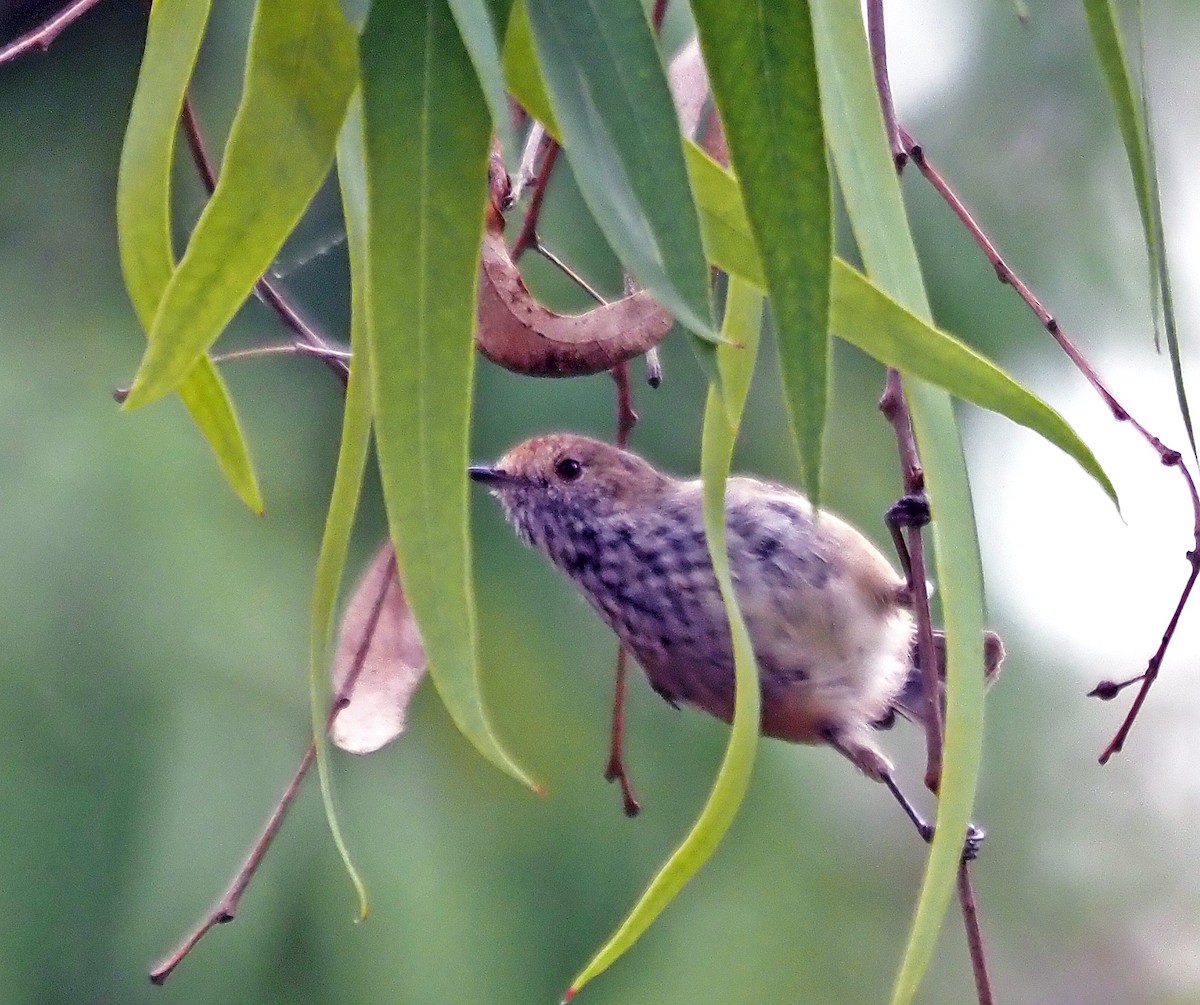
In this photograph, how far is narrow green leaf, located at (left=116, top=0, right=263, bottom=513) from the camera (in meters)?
0.87

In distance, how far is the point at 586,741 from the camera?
8.59 feet

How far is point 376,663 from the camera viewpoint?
135 centimetres

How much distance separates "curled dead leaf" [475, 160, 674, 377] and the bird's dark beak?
2.30 feet

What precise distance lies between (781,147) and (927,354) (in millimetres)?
157

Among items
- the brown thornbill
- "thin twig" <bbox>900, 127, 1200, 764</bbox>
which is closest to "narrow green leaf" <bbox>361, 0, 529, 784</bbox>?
"thin twig" <bbox>900, 127, 1200, 764</bbox>

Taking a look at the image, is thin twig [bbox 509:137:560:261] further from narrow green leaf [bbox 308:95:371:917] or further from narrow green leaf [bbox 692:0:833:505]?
narrow green leaf [bbox 692:0:833:505]

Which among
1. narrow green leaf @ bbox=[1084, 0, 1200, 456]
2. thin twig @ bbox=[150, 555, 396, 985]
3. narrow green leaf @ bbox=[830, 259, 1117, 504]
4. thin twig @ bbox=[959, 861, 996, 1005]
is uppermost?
narrow green leaf @ bbox=[1084, 0, 1200, 456]

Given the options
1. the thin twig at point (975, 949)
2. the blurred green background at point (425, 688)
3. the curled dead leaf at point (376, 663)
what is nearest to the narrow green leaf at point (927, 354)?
the thin twig at point (975, 949)

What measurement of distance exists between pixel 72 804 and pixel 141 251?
1.81 metres

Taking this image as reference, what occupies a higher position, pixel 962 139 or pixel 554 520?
pixel 962 139

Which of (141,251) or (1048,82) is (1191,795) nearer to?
(1048,82)

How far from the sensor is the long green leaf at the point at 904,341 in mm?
760

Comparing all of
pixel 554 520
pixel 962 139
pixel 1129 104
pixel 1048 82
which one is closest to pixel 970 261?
pixel 962 139

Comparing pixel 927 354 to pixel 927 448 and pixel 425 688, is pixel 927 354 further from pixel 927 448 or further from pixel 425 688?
pixel 425 688
